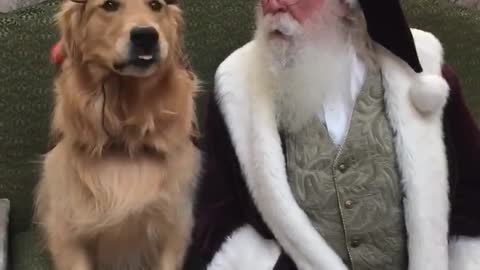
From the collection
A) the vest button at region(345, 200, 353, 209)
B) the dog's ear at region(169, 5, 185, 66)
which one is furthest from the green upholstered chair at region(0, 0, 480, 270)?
the vest button at region(345, 200, 353, 209)

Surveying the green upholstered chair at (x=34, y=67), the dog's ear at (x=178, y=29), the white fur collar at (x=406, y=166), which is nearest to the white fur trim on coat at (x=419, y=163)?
the white fur collar at (x=406, y=166)

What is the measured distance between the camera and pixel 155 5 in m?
1.16

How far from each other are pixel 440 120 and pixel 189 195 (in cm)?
49

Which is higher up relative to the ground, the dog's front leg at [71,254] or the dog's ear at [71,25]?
the dog's ear at [71,25]

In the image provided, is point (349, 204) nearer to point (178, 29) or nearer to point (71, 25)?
A: point (178, 29)

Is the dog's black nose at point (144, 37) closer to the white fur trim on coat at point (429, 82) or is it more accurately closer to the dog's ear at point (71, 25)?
the dog's ear at point (71, 25)

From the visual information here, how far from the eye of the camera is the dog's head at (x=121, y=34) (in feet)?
3.56

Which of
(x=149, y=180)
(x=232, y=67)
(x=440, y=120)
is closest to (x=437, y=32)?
(x=440, y=120)

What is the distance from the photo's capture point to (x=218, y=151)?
1.22 metres

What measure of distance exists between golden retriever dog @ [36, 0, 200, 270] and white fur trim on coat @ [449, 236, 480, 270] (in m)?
0.50

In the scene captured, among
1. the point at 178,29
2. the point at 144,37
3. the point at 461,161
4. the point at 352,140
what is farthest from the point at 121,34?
the point at 461,161

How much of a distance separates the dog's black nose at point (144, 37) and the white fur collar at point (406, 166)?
0.19 meters

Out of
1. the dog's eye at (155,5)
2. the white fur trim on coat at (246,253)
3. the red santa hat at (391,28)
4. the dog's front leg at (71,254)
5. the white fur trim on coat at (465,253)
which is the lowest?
the dog's front leg at (71,254)

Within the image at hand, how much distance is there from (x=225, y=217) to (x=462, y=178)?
0.44 meters
